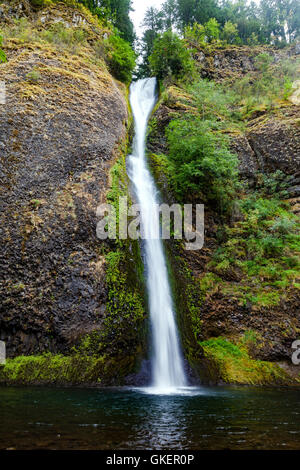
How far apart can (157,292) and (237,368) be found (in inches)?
117

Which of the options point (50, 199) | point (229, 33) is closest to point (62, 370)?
point (50, 199)

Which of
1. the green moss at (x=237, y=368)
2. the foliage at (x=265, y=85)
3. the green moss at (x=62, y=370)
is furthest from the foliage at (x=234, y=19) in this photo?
the green moss at (x=62, y=370)

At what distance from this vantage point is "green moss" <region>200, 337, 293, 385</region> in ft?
23.8

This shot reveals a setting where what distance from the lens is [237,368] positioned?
7.50m

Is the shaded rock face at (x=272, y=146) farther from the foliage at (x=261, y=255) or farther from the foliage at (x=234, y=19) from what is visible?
the foliage at (x=234, y=19)

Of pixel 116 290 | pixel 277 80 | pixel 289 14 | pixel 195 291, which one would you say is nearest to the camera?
pixel 116 290

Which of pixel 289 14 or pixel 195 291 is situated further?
pixel 289 14

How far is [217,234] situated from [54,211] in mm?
5992

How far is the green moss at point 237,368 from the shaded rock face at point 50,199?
11.1ft

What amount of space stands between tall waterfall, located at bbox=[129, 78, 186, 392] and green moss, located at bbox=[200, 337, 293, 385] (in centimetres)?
113

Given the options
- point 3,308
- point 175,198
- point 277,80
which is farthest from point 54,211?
point 277,80

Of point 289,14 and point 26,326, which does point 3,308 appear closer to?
point 26,326

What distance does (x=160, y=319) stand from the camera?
7.41m

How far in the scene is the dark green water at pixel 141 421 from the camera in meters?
2.63
